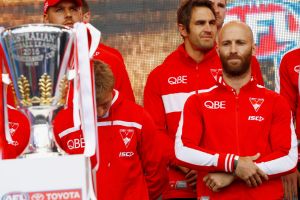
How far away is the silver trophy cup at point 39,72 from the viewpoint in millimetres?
3578

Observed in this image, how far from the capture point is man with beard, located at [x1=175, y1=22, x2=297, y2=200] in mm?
4422

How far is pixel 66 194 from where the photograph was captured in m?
3.49

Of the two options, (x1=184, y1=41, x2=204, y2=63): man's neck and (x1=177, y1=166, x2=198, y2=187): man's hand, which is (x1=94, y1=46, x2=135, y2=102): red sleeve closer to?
(x1=184, y1=41, x2=204, y2=63): man's neck

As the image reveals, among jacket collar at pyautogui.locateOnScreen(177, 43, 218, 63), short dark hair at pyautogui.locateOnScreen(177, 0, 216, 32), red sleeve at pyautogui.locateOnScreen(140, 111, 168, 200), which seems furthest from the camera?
short dark hair at pyautogui.locateOnScreen(177, 0, 216, 32)

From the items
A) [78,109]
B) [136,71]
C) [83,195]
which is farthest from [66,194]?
[136,71]

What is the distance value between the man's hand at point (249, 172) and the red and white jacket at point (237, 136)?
0.03 metres

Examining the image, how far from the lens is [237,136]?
4461mm

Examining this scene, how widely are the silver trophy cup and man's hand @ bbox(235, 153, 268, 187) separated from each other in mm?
1048

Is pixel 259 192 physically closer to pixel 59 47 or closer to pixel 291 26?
pixel 59 47

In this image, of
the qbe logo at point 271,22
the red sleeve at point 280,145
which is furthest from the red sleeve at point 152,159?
the qbe logo at point 271,22

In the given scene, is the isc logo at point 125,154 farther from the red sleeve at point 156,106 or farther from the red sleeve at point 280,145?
the red sleeve at point 280,145

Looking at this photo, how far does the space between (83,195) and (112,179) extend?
108 centimetres

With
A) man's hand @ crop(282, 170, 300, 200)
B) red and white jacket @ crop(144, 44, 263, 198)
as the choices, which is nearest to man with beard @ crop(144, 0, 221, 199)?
red and white jacket @ crop(144, 44, 263, 198)

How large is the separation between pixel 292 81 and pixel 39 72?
194 centimetres
